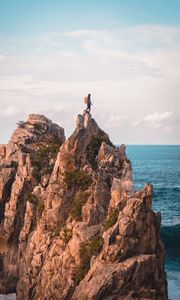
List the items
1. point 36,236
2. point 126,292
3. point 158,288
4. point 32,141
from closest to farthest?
point 126,292 < point 158,288 < point 36,236 < point 32,141

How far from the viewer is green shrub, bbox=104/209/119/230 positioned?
47.2 meters

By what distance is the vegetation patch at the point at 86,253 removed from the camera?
46.4 meters

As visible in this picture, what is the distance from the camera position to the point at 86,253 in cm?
4719

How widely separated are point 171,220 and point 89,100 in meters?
37.7

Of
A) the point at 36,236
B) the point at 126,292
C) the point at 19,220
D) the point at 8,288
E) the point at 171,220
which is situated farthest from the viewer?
the point at 171,220

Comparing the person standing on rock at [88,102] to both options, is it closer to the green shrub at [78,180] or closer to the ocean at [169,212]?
the green shrub at [78,180]

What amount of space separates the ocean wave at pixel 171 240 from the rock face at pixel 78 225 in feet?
74.0

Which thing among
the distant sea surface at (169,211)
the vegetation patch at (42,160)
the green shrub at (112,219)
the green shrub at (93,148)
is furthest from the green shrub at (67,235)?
the vegetation patch at (42,160)

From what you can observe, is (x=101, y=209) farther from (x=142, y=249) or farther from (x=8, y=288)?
(x=8, y=288)

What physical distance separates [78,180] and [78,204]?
3764mm

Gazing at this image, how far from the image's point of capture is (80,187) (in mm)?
55375

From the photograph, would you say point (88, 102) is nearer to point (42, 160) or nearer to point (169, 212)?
point (42, 160)

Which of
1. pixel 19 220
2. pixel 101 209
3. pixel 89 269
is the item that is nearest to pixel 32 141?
pixel 19 220

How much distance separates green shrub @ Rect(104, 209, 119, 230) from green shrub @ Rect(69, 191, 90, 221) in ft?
13.7
